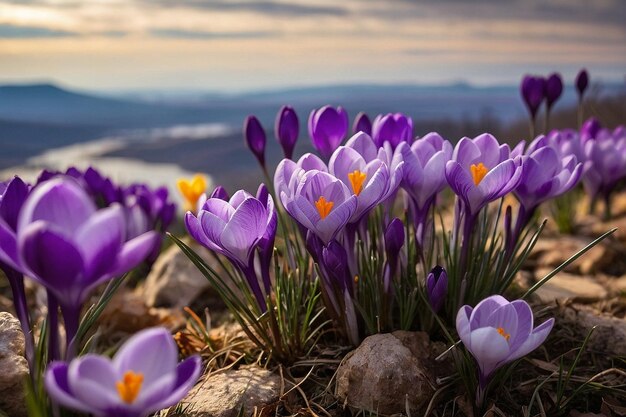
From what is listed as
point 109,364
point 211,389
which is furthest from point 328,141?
point 109,364

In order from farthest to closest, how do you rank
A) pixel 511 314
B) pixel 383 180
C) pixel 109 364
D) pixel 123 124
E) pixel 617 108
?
pixel 123 124, pixel 617 108, pixel 383 180, pixel 511 314, pixel 109 364

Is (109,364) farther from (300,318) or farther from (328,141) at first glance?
(328,141)

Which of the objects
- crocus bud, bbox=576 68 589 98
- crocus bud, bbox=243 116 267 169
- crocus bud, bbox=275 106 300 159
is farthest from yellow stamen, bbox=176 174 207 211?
crocus bud, bbox=576 68 589 98

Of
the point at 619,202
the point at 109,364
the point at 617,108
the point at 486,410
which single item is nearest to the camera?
the point at 109,364

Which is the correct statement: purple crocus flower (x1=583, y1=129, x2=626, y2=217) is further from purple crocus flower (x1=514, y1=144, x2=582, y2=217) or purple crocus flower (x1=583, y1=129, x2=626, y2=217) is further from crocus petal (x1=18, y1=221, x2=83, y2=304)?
crocus petal (x1=18, y1=221, x2=83, y2=304)

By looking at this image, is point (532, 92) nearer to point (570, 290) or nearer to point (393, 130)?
point (570, 290)

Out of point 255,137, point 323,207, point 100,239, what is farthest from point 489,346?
point 255,137
